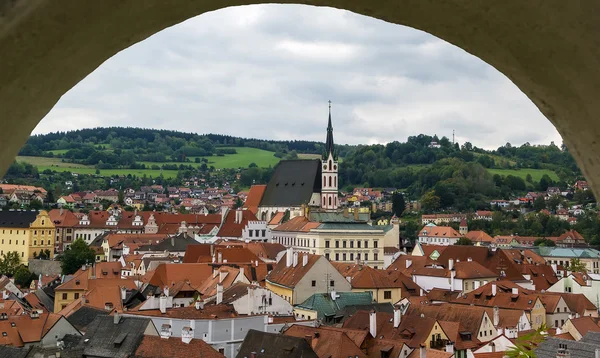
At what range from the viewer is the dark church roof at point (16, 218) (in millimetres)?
72250

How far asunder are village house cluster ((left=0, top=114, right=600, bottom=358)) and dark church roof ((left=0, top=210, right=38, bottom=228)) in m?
0.11

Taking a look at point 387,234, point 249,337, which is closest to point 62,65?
point 249,337

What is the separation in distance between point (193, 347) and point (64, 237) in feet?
205

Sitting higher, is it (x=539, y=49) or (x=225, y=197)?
(x=539, y=49)

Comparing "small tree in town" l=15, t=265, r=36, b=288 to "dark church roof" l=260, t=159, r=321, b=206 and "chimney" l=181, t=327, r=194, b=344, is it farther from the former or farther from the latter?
"chimney" l=181, t=327, r=194, b=344

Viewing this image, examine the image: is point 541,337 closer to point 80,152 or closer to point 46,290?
point 46,290

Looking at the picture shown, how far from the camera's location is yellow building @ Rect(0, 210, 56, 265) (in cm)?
7175

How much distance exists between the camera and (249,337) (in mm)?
25438

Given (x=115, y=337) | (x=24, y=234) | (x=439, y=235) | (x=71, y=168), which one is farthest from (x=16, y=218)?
(x=71, y=168)

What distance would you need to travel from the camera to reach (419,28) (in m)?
2.45

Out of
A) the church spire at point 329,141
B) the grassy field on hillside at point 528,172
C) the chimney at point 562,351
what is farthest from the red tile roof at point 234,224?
the grassy field on hillside at point 528,172

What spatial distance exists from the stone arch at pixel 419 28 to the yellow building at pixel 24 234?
244 feet

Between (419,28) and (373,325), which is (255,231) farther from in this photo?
(419,28)

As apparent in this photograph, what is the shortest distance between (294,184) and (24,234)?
30.8 m
